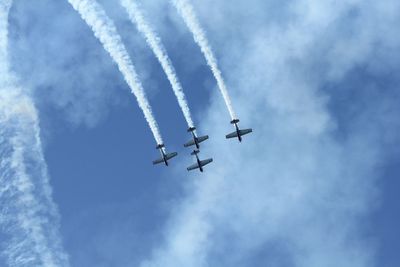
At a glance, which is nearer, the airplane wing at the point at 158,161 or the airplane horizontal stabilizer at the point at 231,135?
the airplane horizontal stabilizer at the point at 231,135

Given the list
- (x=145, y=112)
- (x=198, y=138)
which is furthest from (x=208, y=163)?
(x=145, y=112)

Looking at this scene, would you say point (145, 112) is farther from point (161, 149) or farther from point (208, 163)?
point (208, 163)

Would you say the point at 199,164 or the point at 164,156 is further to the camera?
the point at 199,164

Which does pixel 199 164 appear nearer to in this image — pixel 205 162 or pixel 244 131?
pixel 205 162

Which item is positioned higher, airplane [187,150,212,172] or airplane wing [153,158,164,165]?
airplane [187,150,212,172]

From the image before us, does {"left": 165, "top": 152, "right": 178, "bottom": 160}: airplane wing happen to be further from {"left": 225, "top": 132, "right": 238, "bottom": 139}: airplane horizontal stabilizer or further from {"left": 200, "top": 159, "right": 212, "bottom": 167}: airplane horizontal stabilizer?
{"left": 225, "top": 132, "right": 238, "bottom": 139}: airplane horizontal stabilizer

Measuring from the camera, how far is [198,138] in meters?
115

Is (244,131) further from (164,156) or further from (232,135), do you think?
(164,156)

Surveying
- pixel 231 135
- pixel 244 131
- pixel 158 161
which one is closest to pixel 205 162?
pixel 231 135

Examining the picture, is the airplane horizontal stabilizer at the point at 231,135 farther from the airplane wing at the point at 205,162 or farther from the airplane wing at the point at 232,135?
the airplane wing at the point at 205,162

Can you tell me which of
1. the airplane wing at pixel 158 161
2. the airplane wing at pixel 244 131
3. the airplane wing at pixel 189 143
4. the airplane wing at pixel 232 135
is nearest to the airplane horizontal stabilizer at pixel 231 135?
the airplane wing at pixel 232 135

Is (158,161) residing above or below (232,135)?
below

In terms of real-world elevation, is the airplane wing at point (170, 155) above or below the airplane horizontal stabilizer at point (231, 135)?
below

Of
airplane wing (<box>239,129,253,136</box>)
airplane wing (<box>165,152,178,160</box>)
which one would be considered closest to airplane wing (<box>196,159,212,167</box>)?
airplane wing (<box>165,152,178,160</box>)
